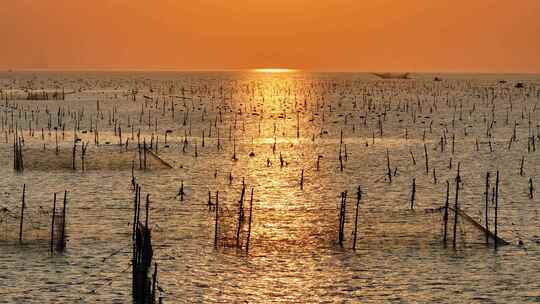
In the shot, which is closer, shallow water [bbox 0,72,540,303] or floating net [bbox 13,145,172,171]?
shallow water [bbox 0,72,540,303]

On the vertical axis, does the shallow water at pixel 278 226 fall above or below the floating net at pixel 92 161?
below

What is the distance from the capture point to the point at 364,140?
50250mm

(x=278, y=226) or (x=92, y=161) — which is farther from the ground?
(x=92, y=161)

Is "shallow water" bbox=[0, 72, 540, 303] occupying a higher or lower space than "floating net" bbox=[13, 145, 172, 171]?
lower

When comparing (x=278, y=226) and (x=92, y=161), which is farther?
(x=92, y=161)

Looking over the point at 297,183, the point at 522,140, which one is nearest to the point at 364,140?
the point at 522,140

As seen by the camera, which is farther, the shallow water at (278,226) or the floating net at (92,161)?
the floating net at (92,161)

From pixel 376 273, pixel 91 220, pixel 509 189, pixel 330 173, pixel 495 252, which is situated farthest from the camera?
pixel 330 173

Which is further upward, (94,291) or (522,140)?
(522,140)

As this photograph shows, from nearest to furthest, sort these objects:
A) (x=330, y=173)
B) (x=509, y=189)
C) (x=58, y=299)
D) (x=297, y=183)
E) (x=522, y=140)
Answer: (x=58, y=299)
(x=509, y=189)
(x=297, y=183)
(x=330, y=173)
(x=522, y=140)

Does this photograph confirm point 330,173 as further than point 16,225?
Yes

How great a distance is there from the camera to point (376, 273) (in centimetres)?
1969

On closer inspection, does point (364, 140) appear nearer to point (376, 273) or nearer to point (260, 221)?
point (260, 221)

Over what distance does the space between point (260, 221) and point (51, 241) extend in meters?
6.87
